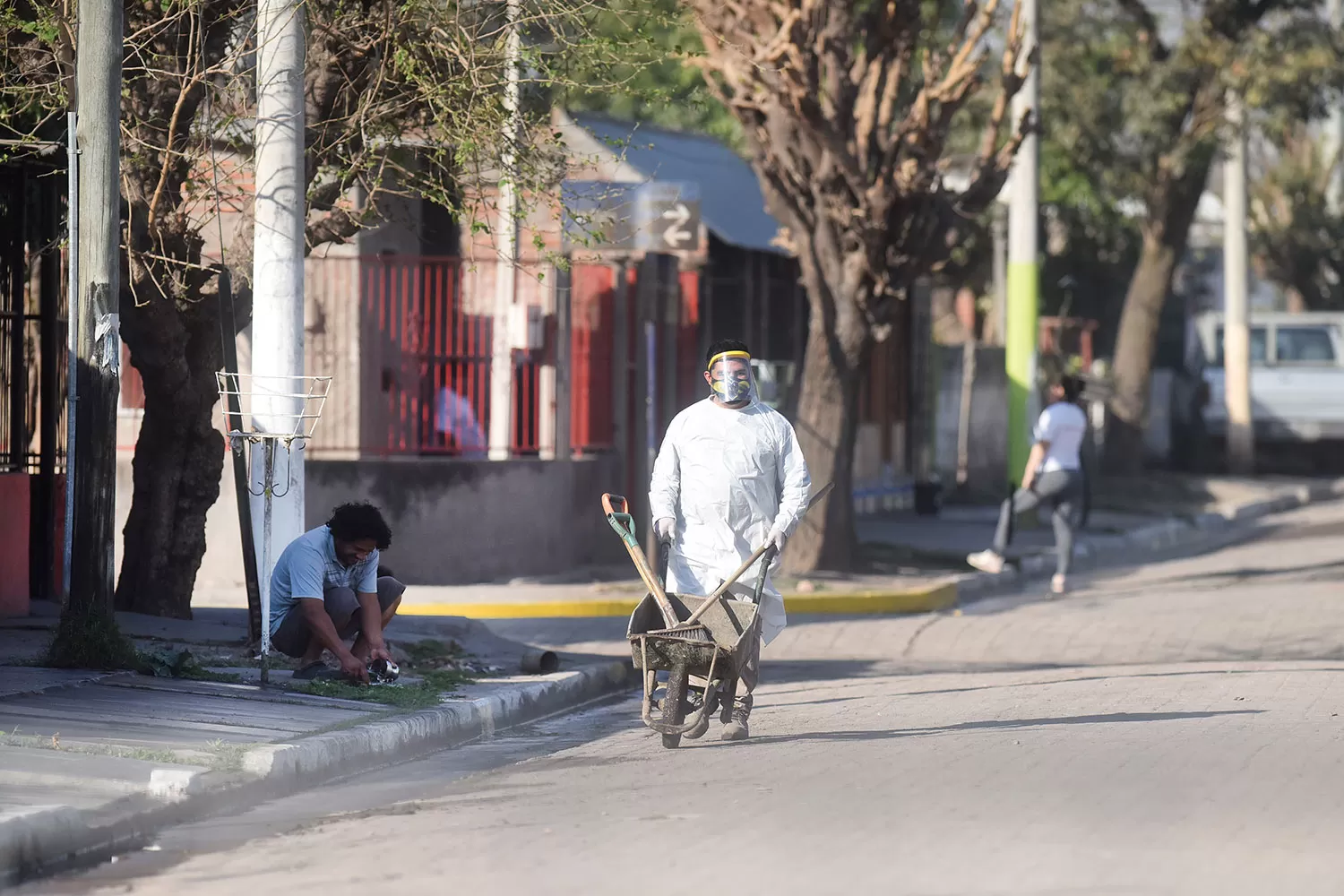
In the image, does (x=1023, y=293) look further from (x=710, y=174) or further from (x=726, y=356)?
(x=726, y=356)

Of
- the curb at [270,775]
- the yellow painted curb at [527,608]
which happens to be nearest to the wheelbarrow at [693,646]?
the curb at [270,775]

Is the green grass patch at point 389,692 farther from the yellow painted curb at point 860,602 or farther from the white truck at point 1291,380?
the white truck at point 1291,380

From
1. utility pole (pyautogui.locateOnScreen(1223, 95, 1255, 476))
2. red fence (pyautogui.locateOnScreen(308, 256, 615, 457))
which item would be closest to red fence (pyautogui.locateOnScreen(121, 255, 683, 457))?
red fence (pyautogui.locateOnScreen(308, 256, 615, 457))

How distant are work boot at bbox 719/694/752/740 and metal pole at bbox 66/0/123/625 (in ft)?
10.4

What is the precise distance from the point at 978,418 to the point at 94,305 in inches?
732

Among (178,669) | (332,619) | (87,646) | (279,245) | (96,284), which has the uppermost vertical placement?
(279,245)

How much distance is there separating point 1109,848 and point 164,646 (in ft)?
20.4

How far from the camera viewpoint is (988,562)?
715 inches

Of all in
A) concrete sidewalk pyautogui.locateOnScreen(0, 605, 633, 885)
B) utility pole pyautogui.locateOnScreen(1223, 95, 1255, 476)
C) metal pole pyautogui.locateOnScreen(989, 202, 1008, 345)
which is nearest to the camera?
concrete sidewalk pyautogui.locateOnScreen(0, 605, 633, 885)

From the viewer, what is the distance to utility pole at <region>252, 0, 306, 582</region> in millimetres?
11086

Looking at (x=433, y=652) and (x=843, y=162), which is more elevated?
(x=843, y=162)

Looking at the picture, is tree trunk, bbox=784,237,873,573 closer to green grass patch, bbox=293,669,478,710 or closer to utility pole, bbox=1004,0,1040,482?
utility pole, bbox=1004,0,1040,482

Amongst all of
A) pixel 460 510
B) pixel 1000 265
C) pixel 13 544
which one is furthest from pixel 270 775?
pixel 1000 265

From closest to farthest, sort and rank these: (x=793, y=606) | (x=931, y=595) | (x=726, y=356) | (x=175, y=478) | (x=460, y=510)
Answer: (x=726, y=356) → (x=175, y=478) → (x=793, y=606) → (x=931, y=595) → (x=460, y=510)
